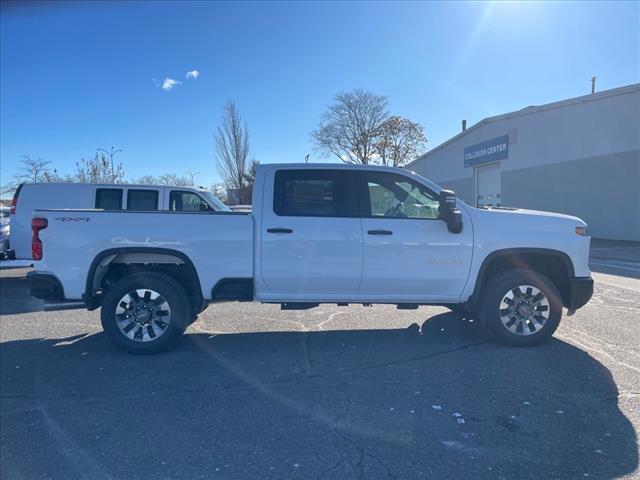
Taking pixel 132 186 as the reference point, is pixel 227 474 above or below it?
below

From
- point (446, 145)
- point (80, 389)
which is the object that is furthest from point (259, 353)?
point (446, 145)

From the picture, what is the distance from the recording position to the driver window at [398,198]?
16.0 ft

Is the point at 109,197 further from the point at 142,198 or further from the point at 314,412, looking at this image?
the point at 314,412

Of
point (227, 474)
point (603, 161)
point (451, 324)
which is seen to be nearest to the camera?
point (227, 474)

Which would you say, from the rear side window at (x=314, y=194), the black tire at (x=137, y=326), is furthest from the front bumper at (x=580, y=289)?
the black tire at (x=137, y=326)

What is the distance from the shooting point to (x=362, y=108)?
152 ft

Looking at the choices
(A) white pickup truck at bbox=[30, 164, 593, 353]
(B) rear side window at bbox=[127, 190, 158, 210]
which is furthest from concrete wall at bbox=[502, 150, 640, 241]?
(B) rear side window at bbox=[127, 190, 158, 210]

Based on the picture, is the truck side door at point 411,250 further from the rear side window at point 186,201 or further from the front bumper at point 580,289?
the rear side window at point 186,201

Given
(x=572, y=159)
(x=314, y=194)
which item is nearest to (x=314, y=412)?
(x=314, y=194)

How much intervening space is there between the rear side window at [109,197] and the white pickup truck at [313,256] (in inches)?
185

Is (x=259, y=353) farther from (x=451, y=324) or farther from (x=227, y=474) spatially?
(x=451, y=324)

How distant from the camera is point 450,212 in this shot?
15.0 feet

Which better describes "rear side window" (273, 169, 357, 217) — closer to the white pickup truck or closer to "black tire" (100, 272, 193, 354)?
the white pickup truck

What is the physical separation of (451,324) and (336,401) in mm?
2744
